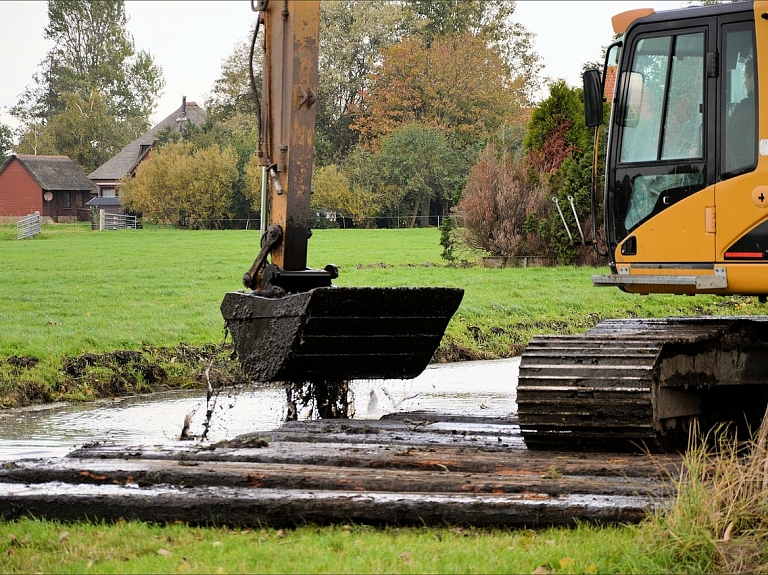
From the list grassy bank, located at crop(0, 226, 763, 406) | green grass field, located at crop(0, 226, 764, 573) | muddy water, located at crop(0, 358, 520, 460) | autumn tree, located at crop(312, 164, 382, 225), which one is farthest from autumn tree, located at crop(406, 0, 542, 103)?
muddy water, located at crop(0, 358, 520, 460)

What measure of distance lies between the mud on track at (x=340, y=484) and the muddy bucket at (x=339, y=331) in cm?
81

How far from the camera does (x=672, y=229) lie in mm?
7160

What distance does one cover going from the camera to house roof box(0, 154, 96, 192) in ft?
200

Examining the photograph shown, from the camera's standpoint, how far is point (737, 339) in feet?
24.1

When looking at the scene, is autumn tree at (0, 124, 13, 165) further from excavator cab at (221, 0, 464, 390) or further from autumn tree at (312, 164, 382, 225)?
excavator cab at (221, 0, 464, 390)

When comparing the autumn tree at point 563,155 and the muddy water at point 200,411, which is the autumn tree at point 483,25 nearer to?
the autumn tree at point 563,155

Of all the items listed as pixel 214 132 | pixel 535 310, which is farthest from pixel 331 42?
pixel 535 310

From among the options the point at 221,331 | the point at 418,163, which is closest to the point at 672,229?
the point at 221,331

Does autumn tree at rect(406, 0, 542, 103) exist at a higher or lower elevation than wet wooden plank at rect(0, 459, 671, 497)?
higher

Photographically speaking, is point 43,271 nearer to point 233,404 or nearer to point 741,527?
point 233,404

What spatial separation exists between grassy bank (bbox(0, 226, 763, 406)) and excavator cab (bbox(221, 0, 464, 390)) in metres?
3.61

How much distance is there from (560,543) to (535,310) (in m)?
12.4

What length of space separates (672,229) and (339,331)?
7.48ft

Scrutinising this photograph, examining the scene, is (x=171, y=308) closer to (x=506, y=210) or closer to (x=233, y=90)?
(x=506, y=210)
